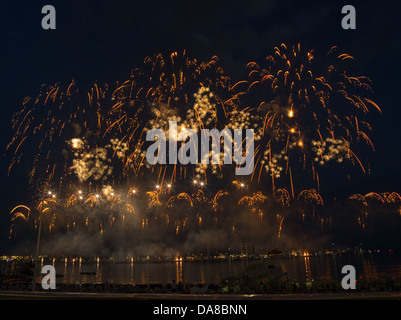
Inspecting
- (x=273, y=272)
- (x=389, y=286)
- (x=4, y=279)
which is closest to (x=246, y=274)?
(x=273, y=272)

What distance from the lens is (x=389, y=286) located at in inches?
952

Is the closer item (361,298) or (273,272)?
(361,298)

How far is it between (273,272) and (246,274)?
32.4 ft

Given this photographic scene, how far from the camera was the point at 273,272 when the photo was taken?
55156 mm
